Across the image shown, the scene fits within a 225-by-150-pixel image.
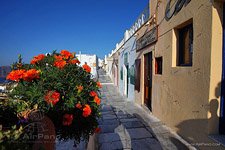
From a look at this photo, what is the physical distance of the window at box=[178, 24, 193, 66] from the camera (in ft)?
10.0

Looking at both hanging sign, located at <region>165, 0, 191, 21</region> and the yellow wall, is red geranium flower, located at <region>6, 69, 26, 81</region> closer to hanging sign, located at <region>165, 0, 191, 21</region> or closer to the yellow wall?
the yellow wall

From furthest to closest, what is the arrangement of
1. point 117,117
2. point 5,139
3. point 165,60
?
point 117,117, point 165,60, point 5,139

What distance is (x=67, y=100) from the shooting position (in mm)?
1451

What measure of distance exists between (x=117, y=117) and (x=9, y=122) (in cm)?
401

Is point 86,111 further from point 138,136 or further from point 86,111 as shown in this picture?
point 138,136

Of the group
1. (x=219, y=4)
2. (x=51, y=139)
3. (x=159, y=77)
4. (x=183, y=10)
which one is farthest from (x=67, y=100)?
(x=159, y=77)

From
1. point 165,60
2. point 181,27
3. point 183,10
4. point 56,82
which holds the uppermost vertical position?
point 183,10

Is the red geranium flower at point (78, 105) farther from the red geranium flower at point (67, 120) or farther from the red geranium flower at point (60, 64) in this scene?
the red geranium flower at point (60, 64)

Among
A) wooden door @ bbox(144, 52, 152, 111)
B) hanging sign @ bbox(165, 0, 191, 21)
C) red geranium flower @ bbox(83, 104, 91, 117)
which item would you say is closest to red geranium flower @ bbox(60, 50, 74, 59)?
red geranium flower @ bbox(83, 104, 91, 117)

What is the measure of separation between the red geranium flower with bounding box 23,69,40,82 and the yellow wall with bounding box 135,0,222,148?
245 centimetres

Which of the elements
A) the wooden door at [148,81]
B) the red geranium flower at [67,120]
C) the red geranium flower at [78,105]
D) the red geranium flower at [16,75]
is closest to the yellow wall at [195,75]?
the wooden door at [148,81]

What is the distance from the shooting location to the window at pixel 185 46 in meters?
3.05

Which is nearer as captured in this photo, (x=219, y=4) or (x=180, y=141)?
(x=219, y=4)

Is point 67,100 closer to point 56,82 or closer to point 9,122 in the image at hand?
point 56,82
